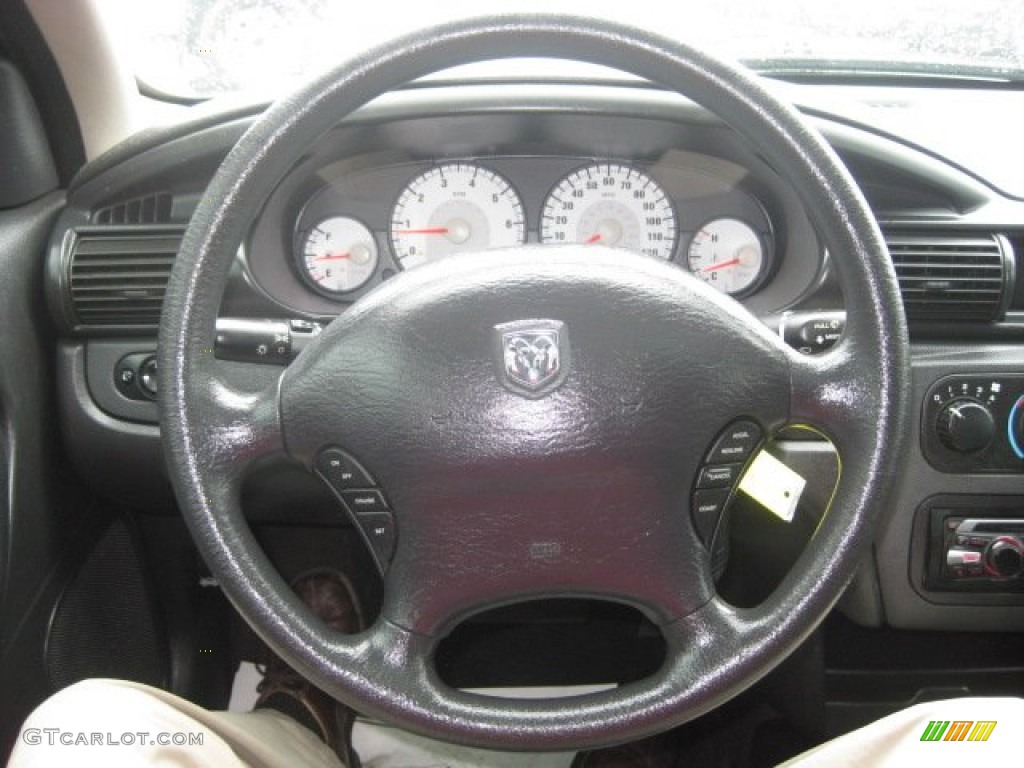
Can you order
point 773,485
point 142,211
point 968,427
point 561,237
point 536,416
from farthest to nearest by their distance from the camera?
1. point 561,237
2. point 142,211
3. point 968,427
4. point 773,485
5. point 536,416

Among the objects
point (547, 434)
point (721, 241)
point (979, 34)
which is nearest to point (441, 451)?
point (547, 434)

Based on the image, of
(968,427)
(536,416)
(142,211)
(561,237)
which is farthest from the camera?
(561,237)

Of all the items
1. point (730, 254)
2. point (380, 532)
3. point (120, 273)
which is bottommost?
point (380, 532)

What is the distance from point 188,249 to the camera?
0.92 m

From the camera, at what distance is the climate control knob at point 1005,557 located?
4.61 ft

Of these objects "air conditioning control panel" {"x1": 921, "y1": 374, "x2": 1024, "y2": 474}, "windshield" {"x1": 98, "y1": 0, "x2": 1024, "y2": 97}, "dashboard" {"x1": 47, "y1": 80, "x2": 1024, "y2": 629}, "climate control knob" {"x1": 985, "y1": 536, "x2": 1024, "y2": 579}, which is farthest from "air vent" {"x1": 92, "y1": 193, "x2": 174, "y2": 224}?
"climate control knob" {"x1": 985, "y1": 536, "x2": 1024, "y2": 579}

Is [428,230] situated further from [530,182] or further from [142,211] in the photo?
[142,211]

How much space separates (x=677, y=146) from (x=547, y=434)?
72cm

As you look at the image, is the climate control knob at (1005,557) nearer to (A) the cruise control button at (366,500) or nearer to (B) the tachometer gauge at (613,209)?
(B) the tachometer gauge at (613,209)

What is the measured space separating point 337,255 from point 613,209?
1.34ft

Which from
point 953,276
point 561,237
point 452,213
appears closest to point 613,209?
point 561,237

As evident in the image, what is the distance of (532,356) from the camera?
0.91 meters

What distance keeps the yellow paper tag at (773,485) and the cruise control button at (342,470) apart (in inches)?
14.2

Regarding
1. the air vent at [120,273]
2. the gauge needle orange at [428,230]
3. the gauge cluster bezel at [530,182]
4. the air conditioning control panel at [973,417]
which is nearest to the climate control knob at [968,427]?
the air conditioning control panel at [973,417]
